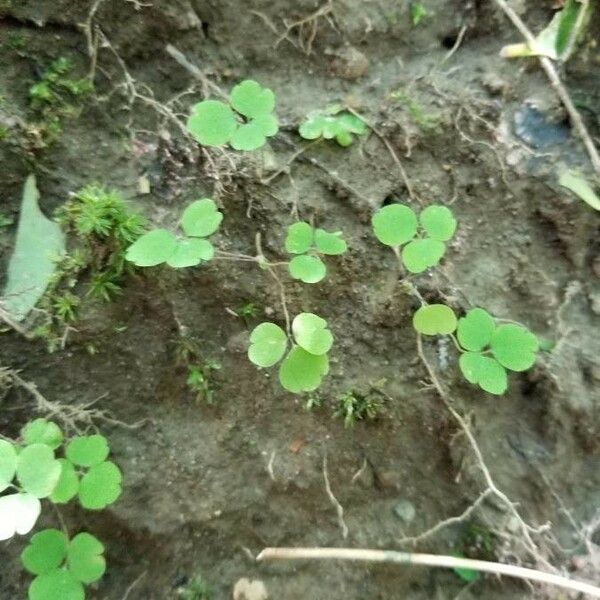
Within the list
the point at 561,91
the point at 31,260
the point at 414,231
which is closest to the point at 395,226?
the point at 414,231

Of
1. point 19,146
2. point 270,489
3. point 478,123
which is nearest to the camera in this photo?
point 19,146

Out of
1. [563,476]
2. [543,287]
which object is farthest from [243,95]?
[563,476]

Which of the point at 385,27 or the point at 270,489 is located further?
the point at 385,27

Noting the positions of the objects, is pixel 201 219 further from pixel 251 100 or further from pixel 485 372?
pixel 485 372

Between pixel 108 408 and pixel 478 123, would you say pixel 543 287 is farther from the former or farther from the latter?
pixel 108 408

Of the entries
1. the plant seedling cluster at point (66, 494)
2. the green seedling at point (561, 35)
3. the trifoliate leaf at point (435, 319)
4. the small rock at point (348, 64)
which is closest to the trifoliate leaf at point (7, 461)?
the plant seedling cluster at point (66, 494)

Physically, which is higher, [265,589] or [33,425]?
[33,425]

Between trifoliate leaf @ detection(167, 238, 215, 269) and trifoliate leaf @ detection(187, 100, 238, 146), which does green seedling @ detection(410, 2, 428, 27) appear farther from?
trifoliate leaf @ detection(167, 238, 215, 269)
